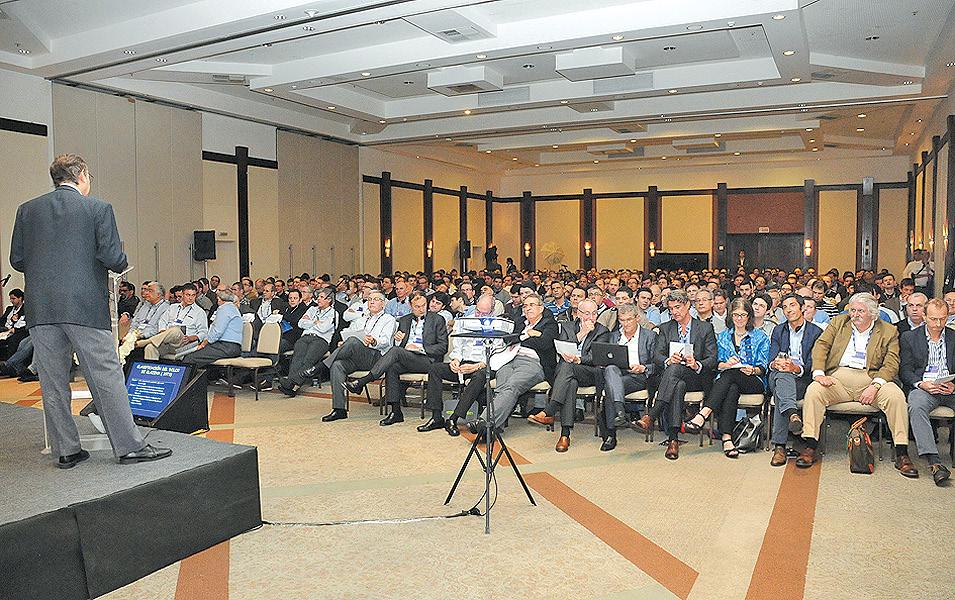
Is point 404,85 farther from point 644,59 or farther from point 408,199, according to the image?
point 408,199

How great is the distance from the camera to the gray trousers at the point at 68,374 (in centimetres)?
396

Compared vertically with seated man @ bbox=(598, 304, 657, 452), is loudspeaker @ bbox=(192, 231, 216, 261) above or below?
above

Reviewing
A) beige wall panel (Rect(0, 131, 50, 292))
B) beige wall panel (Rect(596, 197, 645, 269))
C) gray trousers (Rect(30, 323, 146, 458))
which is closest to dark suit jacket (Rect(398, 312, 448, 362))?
gray trousers (Rect(30, 323, 146, 458))

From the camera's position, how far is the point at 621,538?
4.61 meters

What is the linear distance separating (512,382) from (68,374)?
12.3 ft

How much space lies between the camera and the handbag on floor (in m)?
5.91

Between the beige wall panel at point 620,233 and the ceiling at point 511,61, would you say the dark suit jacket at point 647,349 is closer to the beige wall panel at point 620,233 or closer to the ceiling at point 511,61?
the ceiling at point 511,61

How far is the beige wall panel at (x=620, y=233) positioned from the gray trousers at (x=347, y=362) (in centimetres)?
1894

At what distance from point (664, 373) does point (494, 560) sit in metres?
2.99

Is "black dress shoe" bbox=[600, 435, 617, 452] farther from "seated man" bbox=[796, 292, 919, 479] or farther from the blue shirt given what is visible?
the blue shirt

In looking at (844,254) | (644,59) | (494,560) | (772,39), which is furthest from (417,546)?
(844,254)

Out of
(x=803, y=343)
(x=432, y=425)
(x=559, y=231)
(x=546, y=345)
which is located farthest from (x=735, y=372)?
(x=559, y=231)

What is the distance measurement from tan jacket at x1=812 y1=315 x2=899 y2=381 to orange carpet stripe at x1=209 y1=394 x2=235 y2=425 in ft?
17.6

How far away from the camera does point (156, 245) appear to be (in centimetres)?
1473
